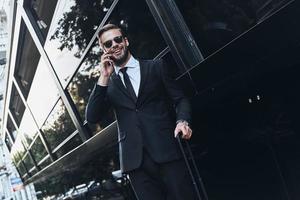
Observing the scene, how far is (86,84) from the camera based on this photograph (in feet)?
18.6

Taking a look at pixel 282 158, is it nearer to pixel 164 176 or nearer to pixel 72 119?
pixel 164 176

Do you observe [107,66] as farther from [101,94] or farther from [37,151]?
[37,151]

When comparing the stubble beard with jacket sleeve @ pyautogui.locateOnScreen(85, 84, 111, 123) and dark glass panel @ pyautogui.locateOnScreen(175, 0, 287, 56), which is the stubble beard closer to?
jacket sleeve @ pyautogui.locateOnScreen(85, 84, 111, 123)

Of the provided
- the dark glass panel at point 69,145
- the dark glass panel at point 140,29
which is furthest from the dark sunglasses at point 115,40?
the dark glass panel at point 69,145

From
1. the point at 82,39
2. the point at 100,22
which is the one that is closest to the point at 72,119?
the point at 82,39

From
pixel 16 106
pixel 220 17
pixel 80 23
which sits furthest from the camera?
pixel 16 106

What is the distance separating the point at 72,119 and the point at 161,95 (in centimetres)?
467

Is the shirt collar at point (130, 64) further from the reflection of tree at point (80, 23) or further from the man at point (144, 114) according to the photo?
the reflection of tree at point (80, 23)

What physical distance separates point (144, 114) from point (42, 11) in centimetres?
A: 516

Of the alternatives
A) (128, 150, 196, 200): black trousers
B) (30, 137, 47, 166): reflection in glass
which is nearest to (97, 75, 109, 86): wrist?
(128, 150, 196, 200): black trousers

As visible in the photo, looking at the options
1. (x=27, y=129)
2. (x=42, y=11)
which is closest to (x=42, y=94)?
(x=42, y=11)

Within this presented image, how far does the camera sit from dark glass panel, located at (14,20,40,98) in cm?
848

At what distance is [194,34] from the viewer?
294cm

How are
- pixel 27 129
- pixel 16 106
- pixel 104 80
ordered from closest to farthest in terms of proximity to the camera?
pixel 104 80 < pixel 27 129 < pixel 16 106
